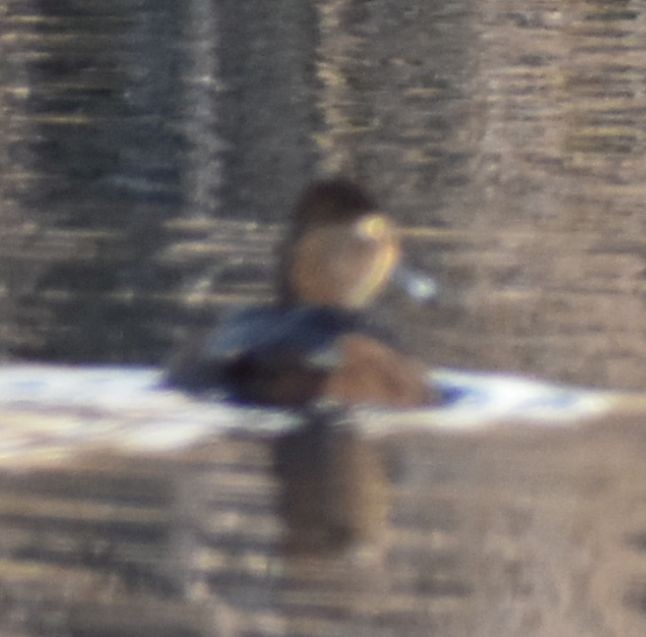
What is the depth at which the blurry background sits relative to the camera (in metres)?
8.95

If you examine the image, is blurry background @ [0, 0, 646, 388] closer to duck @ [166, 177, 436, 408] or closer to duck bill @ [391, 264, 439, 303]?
duck bill @ [391, 264, 439, 303]

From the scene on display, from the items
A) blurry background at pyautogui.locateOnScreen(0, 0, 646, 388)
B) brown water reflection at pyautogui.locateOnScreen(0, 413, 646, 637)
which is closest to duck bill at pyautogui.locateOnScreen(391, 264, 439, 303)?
blurry background at pyautogui.locateOnScreen(0, 0, 646, 388)

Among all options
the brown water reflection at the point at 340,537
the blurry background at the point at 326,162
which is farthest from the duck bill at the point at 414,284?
the brown water reflection at the point at 340,537

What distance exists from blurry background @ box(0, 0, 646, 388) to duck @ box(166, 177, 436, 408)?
1.60ft

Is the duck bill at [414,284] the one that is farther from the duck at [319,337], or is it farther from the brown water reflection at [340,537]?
the brown water reflection at [340,537]

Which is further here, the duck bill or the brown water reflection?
the duck bill

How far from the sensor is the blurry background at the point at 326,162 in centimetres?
895

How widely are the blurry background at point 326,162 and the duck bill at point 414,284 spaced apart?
17 cm

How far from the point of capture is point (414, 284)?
340 inches

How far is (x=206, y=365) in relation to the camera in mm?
7828

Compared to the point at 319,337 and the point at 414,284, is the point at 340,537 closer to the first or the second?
the point at 319,337

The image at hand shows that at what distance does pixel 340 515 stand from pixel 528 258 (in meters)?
3.29

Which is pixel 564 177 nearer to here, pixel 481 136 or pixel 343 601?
pixel 481 136

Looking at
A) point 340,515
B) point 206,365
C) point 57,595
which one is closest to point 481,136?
point 206,365
